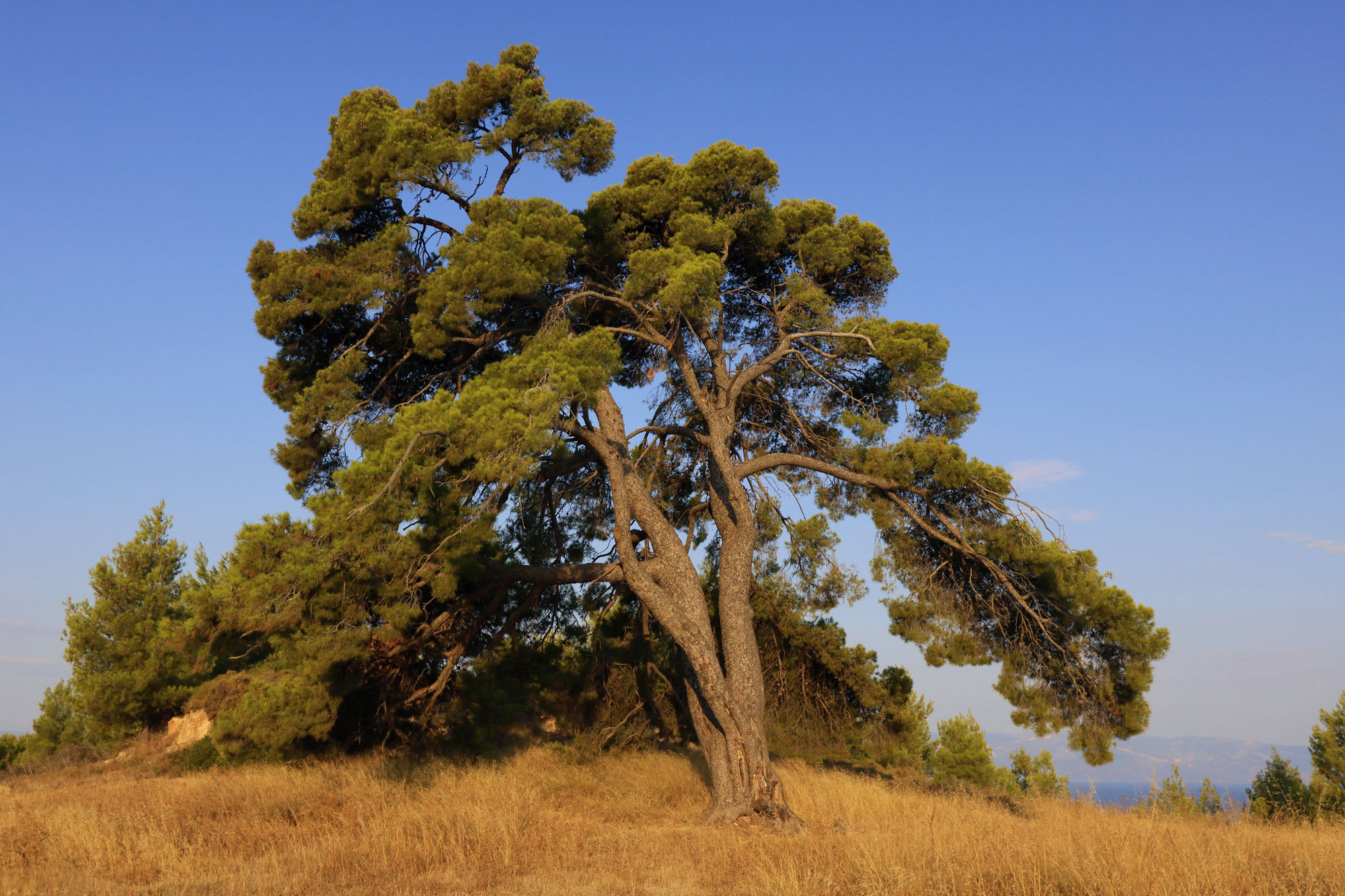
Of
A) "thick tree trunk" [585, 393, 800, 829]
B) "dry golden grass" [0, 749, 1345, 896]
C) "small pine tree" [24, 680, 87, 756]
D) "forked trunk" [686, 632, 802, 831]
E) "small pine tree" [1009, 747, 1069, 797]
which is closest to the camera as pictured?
"dry golden grass" [0, 749, 1345, 896]

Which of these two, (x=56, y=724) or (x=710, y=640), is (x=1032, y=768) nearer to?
(x=710, y=640)

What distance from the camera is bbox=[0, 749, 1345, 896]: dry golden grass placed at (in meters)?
6.25

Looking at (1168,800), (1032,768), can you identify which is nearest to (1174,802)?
(1168,800)

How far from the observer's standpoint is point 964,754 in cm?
2778

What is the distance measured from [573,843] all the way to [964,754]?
23679 mm

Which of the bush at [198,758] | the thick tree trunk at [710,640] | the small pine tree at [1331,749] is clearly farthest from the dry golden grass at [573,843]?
the small pine tree at [1331,749]

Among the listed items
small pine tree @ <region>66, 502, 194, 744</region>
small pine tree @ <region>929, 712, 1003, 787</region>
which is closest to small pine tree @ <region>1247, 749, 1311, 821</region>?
small pine tree @ <region>929, 712, 1003, 787</region>

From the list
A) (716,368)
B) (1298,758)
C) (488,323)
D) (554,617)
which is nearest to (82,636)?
(554,617)

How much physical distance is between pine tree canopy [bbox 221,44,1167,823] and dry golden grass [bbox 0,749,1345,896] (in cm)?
133

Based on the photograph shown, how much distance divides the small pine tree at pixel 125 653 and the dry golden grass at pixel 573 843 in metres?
6.07

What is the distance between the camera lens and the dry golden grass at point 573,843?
6254 millimetres

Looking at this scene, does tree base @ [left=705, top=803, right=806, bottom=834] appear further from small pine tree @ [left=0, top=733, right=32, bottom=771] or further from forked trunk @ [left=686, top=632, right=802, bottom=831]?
small pine tree @ [left=0, top=733, right=32, bottom=771]

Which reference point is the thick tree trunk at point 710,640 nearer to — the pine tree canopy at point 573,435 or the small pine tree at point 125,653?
the pine tree canopy at point 573,435

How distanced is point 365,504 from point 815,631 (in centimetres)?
844
